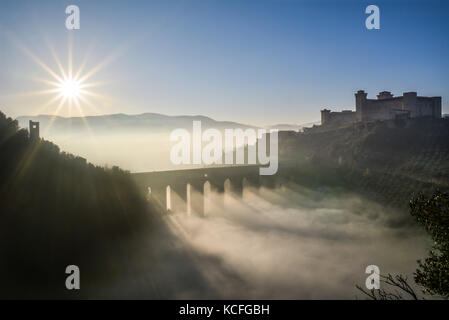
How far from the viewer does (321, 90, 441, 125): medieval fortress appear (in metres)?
76.6

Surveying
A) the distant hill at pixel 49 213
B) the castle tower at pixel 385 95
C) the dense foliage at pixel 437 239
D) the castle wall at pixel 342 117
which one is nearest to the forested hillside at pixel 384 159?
the castle wall at pixel 342 117

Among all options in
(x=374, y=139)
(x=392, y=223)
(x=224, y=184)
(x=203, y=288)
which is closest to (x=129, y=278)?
(x=203, y=288)

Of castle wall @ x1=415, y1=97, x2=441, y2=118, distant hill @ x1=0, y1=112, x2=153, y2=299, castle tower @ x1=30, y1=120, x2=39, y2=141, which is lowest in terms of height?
distant hill @ x1=0, y1=112, x2=153, y2=299

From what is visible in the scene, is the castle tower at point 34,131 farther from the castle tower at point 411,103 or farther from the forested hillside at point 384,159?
the castle tower at point 411,103

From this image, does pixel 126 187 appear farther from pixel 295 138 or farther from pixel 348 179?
pixel 295 138

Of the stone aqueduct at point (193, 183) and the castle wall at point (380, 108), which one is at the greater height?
the castle wall at point (380, 108)

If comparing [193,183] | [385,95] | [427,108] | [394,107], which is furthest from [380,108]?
[193,183]

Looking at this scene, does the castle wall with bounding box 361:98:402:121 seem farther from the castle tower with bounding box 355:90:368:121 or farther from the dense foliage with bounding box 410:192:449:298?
the dense foliage with bounding box 410:192:449:298

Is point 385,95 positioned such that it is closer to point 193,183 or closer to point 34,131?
point 193,183

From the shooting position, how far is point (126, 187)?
1822 inches

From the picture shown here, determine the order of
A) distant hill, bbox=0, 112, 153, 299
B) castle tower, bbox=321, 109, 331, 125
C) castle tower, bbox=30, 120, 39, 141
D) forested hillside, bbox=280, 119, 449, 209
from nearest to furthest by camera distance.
Answer: 1. distant hill, bbox=0, 112, 153, 299
2. castle tower, bbox=30, 120, 39, 141
3. forested hillside, bbox=280, 119, 449, 209
4. castle tower, bbox=321, 109, 331, 125

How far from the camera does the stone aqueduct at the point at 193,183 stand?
5512 cm

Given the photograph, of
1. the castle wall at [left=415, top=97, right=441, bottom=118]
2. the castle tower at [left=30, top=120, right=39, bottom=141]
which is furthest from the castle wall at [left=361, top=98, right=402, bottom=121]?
the castle tower at [left=30, top=120, right=39, bottom=141]

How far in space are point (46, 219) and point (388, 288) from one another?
56.5m
